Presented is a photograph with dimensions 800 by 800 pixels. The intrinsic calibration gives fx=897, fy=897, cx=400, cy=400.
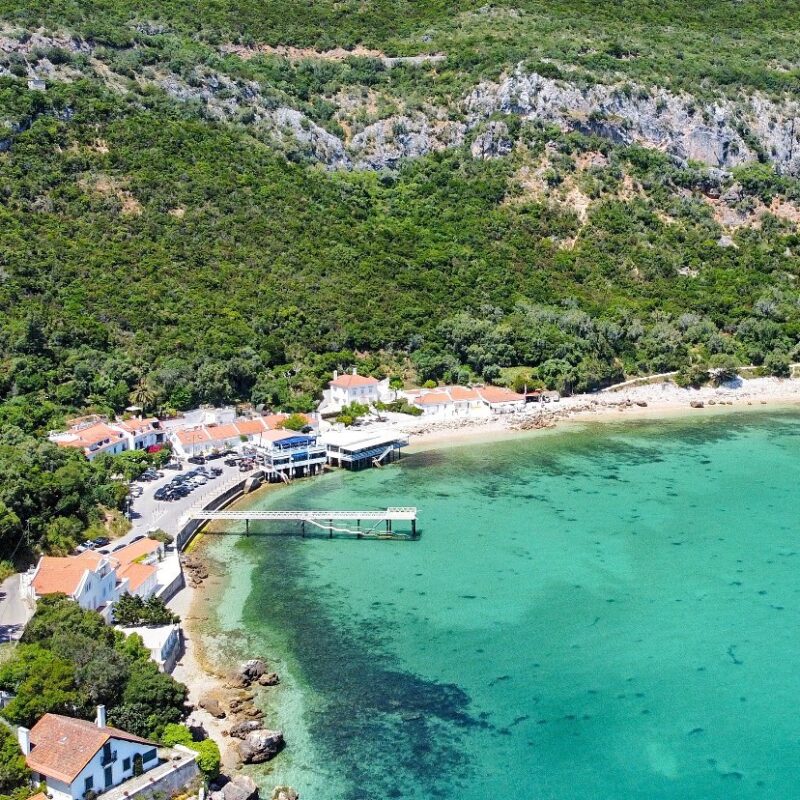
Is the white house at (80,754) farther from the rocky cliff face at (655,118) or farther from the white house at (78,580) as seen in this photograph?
the rocky cliff face at (655,118)

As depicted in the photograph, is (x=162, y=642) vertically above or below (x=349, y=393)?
above

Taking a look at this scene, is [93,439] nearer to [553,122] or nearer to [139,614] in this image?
[139,614]

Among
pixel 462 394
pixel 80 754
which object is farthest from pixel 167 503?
pixel 462 394

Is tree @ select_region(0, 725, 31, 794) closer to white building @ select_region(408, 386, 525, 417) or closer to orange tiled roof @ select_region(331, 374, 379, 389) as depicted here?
orange tiled roof @ select_region(331, 374, 379, 389)

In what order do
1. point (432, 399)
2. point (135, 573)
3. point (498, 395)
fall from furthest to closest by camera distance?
point (498, 395) < point (432, 399) < point (135, 573)

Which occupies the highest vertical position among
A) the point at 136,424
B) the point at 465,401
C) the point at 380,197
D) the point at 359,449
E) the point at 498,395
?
the point at 380,197

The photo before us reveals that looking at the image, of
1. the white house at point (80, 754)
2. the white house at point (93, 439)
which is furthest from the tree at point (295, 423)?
the white house at point (80, 754)

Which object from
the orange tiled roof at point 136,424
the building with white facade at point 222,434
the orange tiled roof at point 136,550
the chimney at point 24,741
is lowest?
the building with white facade at point 222,434
